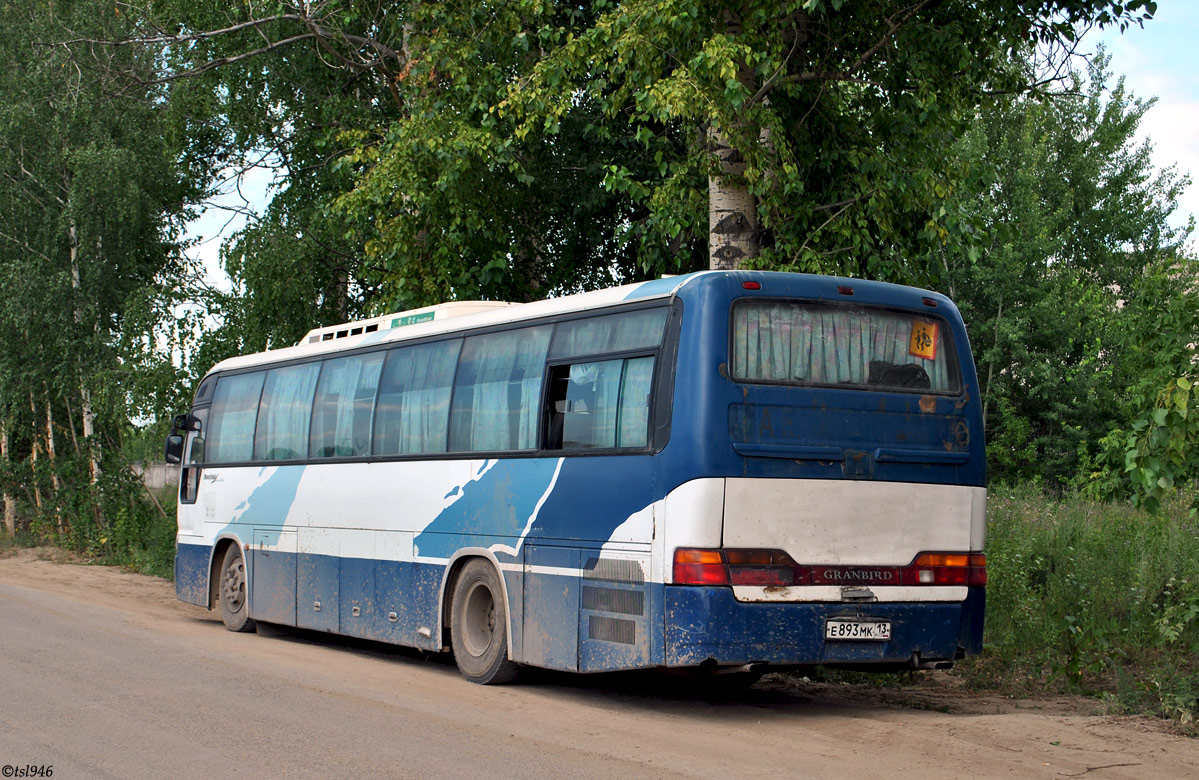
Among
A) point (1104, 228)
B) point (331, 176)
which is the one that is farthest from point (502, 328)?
point (1104, 228)

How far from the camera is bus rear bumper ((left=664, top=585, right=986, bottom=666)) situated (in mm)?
8898

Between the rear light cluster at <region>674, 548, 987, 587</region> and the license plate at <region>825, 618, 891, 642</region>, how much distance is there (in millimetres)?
277

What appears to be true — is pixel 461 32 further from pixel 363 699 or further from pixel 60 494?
pixel 60 494

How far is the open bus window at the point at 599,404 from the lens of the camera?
377 inches

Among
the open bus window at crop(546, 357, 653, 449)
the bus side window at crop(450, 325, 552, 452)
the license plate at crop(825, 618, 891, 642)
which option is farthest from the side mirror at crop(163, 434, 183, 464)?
the license plate at crop(825, 618, 891, 642)

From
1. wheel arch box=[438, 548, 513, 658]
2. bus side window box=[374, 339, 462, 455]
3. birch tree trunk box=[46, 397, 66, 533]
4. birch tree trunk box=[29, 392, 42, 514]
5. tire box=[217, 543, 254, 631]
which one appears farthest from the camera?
birch tree trunk box=[29, 392, 42, 514]

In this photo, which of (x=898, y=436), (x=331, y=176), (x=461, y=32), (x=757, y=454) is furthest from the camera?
(x=331, y=176)

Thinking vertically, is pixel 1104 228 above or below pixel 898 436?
above

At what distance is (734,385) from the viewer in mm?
9133

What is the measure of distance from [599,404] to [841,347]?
1857 millimetres

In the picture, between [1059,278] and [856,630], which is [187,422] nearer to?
[856,630]

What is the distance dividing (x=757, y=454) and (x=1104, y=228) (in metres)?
38.9

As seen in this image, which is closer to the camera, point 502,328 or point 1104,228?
point 502,328

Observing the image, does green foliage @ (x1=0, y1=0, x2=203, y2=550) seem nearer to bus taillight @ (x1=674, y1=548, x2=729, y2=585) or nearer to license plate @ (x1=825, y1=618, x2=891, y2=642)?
bus taillight @ (x1=674, y1=548, x2=729, y2=585)
